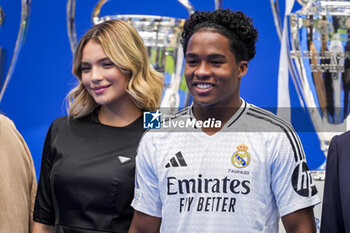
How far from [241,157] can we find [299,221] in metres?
0.21

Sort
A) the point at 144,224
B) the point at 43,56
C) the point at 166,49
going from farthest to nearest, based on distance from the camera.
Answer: the point at 43,56
the point at 166,49
the point at 144,224

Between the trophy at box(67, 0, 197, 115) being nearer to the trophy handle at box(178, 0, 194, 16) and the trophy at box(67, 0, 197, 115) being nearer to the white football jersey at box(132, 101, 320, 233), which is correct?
the trophy handle at box(178, 0, 194, 16)

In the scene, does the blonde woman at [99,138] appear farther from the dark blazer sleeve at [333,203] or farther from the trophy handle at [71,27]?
the dark blazer sleeve at [333,203]

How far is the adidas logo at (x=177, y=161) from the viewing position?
1.53 meters

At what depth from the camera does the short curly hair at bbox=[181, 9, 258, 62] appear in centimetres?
149

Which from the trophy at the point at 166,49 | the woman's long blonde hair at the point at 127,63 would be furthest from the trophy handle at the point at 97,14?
the woman's long blonde hair at the point at 127,63

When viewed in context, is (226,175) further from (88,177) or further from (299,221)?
(88,177)

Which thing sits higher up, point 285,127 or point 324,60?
point 324,60

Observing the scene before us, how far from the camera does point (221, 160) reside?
1.51 m

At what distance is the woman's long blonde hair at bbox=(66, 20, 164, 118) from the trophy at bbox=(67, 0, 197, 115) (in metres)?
0.04

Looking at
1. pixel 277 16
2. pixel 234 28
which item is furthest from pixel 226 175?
pixel 277 16

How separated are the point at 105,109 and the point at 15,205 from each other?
15.7 inches

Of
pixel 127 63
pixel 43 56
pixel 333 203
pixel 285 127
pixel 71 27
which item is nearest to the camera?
pixel 333 203

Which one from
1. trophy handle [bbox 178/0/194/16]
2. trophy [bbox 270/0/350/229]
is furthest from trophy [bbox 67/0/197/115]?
trophy [bbox 270/0/350/229]
